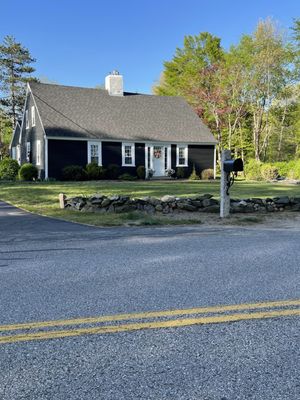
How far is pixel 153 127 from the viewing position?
101 feet

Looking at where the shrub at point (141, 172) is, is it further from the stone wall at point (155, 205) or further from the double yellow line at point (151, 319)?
the double yellow line at point (151, 319)

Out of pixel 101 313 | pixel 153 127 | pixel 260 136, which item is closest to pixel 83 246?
pixel 101 313

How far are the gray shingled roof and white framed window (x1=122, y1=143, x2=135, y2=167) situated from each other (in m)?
0.61

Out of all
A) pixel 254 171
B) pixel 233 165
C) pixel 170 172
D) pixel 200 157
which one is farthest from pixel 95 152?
pixel 233 165

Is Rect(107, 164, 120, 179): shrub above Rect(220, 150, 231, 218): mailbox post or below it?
above

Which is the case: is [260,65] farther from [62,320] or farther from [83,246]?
[62,320]

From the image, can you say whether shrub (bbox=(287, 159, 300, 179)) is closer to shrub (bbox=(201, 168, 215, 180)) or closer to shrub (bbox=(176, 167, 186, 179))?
shrub (bbox=(201, 168, 215, 180))

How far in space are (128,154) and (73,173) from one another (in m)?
4.83

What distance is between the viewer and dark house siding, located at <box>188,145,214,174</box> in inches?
1232

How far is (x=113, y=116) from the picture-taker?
30266 millimetres

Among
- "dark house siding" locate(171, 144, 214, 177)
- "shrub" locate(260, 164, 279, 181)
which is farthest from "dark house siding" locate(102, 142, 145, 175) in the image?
"shrub" locate(260, 164, 279, 181)

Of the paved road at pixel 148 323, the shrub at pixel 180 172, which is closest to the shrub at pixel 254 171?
the shrub at pixel 180 172

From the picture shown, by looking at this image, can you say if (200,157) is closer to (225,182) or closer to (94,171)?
(94,171)

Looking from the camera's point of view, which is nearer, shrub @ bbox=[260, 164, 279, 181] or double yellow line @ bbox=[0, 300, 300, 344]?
double yellow line @ bbox=[0, 300, 300, 344]
